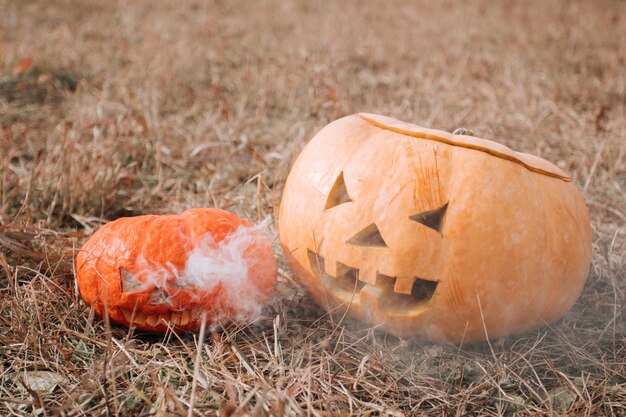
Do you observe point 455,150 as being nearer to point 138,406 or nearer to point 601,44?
point 138,406

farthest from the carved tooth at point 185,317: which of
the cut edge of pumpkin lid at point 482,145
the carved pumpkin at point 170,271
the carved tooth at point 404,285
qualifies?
the cut edge of pumpkin lid at point 482,145

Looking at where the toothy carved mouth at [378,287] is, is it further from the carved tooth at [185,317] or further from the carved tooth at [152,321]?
the carved tooth at [152,321]

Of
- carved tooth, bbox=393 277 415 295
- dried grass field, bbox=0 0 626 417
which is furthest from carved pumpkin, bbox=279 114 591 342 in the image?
dried grass field, bbox=0 0 626 417

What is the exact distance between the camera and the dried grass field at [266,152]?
180cm

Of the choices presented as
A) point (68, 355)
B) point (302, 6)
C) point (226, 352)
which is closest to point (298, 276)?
point (226, 352)

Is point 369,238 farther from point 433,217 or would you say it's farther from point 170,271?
point 170,271

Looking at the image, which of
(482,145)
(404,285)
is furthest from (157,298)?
(482,145)

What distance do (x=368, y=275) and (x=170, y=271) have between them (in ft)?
2.28

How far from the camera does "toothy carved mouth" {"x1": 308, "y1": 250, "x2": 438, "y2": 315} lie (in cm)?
193

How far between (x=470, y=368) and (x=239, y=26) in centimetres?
640

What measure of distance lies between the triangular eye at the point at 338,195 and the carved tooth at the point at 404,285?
0.35 metres

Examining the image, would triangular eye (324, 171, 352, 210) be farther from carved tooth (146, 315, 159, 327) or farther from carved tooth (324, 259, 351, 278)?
carved tooth (146, 315, 159, 327)

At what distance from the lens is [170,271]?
1.89 m

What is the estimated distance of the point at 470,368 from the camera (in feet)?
6.22
